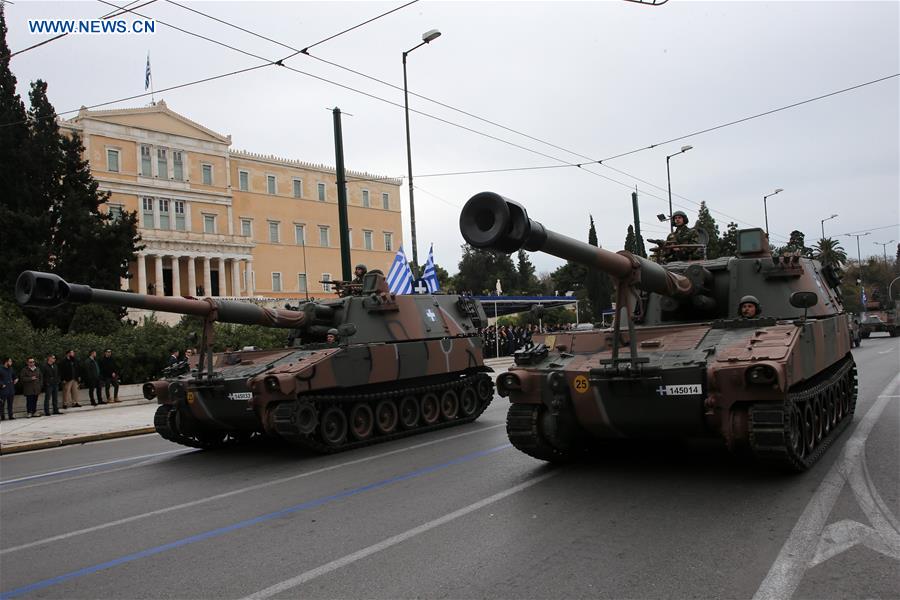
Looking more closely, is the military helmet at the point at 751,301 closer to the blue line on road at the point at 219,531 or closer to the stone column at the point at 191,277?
the blue line on road at the point at 219,531

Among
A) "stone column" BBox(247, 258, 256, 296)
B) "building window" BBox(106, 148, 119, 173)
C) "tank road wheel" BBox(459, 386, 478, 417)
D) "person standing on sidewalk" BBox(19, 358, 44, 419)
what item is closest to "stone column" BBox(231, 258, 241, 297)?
"stone column" BBox(247, 258, 256, 296)

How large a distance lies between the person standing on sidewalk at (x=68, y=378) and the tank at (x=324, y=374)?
861cm

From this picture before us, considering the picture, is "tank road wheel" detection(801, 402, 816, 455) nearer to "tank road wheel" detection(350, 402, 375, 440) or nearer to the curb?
"tank road wheel" detection(350, 402, 375, 440)

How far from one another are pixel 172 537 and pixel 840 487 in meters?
5.85

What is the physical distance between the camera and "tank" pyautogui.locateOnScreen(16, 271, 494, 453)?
31.9ft

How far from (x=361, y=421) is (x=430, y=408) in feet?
5.17

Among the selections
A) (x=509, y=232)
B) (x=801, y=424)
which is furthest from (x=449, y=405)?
(x=509, y=232)

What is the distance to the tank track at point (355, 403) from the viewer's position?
9.55 m

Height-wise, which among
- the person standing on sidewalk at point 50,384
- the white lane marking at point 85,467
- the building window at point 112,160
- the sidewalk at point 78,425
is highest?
the building window at point 112,160

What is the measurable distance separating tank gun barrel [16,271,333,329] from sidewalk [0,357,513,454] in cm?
460

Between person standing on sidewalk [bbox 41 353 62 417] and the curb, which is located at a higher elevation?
person standing on sidewalk [bbox 41 353 62 417]

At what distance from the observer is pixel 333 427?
34.2 ft

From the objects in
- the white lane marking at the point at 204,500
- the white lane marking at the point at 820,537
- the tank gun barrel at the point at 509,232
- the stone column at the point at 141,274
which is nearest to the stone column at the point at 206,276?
the stone column at the point at 141,274

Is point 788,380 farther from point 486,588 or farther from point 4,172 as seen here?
point 4,172
